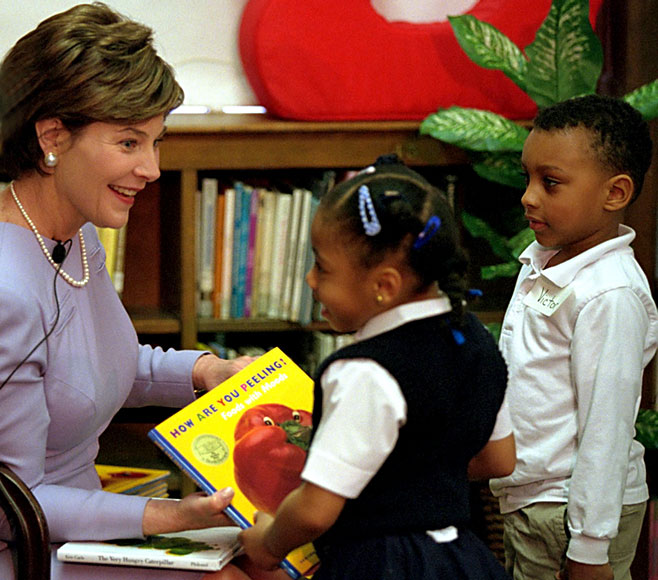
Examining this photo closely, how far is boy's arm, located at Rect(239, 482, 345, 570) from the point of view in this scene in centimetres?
106

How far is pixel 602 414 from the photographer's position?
1473 millimetres

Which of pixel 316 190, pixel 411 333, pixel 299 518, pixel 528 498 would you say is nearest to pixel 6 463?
pixel 299 518

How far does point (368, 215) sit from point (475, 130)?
148 cm

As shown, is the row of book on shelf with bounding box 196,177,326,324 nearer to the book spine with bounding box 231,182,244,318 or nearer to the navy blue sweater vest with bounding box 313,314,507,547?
the book spine with bounding box 231,182,244,318

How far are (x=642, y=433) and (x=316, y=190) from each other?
113 centimetres

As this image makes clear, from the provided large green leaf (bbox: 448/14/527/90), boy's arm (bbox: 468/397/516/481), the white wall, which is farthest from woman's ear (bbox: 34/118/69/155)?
the white wall

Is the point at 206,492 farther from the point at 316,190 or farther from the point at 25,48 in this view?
the point at 316,190

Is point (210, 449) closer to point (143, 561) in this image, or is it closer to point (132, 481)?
point (143, 561)

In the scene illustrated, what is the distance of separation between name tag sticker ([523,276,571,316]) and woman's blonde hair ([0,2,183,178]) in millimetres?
720

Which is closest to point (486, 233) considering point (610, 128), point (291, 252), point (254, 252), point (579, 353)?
point (291, 252)

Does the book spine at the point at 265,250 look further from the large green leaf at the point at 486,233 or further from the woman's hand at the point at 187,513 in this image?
the woman's hand at the point at 187,513

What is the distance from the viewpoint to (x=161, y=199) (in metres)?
2.88

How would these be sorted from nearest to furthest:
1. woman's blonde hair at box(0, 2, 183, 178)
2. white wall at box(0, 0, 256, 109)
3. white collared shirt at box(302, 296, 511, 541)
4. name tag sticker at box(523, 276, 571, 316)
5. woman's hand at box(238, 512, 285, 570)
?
white collared shirt at box(302, 296, 511, 541) < woman's hand at box(238, 512, 285, 570) < woman's blonde hair at box(0, 2, 183, 178) < name tag sticker at box(523, 276, 571, 316) < white wall at box(0, 0, 256, 109)

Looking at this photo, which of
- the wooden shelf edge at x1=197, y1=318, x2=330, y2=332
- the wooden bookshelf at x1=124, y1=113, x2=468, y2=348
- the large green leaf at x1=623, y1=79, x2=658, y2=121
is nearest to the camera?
the large green leaf at x1=623, y1=79, x2=658, y2=121
